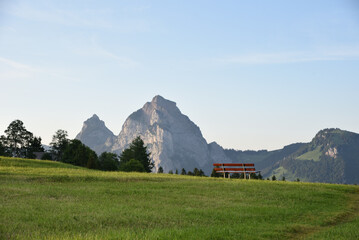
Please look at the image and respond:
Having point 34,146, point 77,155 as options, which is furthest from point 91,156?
point 34,146

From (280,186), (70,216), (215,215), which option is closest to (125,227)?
(70,216)

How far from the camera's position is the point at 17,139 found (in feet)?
369

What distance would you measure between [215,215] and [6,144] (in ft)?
357

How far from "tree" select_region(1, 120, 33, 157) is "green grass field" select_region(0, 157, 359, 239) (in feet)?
299

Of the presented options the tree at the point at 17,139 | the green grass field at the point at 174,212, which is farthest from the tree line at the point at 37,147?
the green grass field at the point at 174,212

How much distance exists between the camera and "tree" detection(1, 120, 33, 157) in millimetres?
111562

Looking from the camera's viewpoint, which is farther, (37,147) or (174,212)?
(37,147)

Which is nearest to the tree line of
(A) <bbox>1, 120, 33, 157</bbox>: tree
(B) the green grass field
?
(A) <bbox>1, 120, 33, 157</bbox>: tree

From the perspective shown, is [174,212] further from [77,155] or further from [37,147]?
[37,147]

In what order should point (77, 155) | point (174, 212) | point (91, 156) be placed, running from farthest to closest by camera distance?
point (77, 155) → point (91, 156) → point (174, 212)

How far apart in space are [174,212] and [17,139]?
4213 inches

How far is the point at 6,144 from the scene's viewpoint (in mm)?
111562

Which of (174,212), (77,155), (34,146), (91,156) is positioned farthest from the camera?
(34,146)

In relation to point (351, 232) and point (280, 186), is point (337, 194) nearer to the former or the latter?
point (280, 186)
